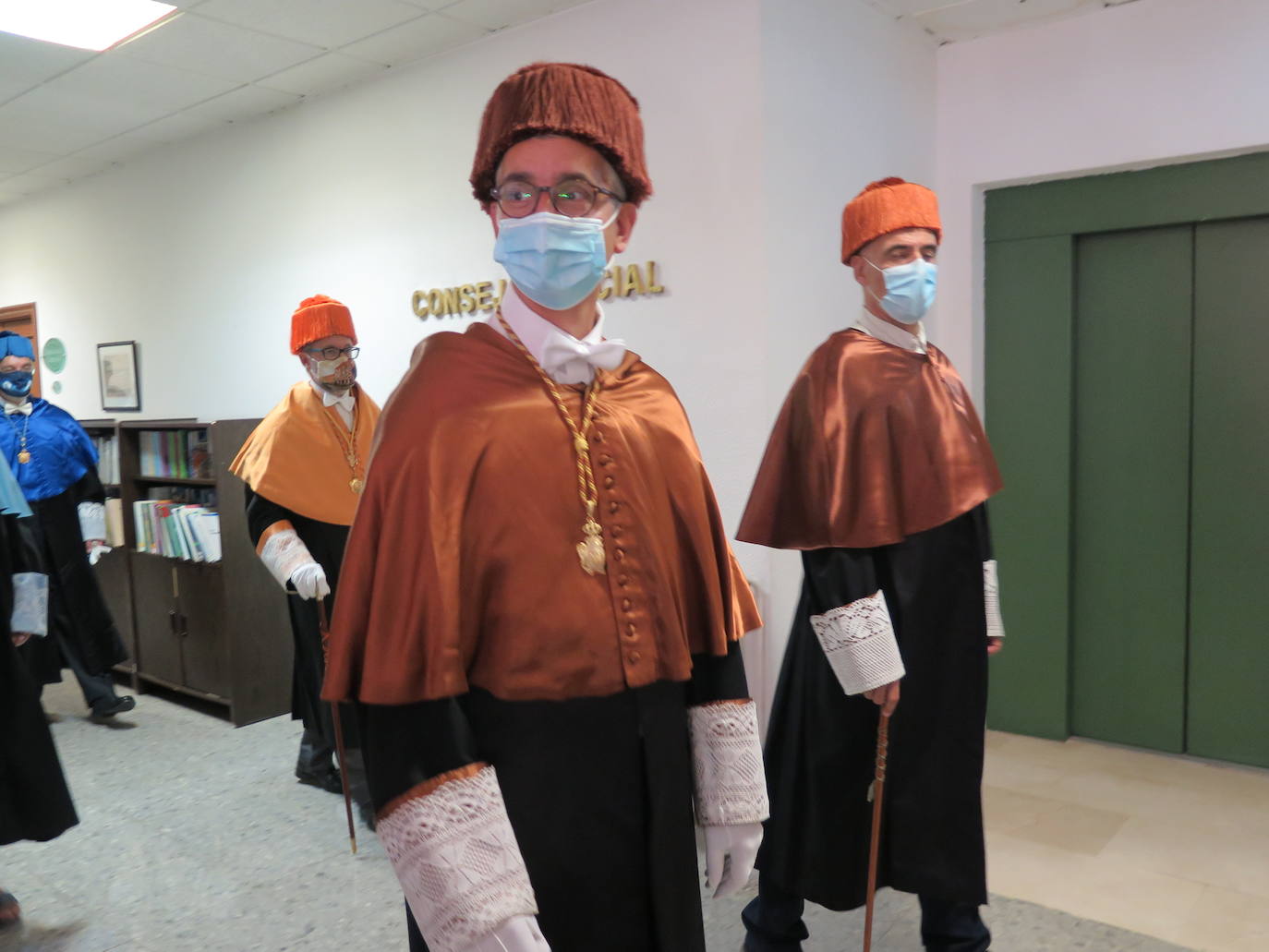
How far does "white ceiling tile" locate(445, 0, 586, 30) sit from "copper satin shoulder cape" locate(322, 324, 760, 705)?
8.61ft

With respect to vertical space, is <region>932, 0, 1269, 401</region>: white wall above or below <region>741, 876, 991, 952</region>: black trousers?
above

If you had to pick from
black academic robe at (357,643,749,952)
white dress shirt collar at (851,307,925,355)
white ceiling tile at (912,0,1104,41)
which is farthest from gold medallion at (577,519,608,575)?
white ceiling tile at (912,0,1104,41)

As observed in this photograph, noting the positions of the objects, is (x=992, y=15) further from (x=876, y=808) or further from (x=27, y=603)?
(x=27, y=603)

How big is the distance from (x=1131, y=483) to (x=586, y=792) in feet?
10.6

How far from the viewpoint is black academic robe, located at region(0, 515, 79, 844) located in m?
2.56

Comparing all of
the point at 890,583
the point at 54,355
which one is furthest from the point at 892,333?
the point at 54,355

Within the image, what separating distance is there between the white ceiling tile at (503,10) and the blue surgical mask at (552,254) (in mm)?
2535

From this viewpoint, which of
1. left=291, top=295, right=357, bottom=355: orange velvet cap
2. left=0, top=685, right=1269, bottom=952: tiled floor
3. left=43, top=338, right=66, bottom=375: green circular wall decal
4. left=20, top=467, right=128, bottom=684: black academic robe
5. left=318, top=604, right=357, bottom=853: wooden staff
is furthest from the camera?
left=43, top=338, right=66, bottom=375: green circular wall decal

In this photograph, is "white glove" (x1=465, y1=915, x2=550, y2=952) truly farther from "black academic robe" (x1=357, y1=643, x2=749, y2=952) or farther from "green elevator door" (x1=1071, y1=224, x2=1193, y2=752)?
"green elevator door" (x1=1071, y1=224, x2=1193, y2=752)

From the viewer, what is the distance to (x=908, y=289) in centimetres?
216

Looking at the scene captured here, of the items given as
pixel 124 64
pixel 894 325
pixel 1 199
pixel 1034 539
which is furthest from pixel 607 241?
pixel 1 199

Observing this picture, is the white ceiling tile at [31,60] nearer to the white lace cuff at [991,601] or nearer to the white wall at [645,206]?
the white wall at [645,206]

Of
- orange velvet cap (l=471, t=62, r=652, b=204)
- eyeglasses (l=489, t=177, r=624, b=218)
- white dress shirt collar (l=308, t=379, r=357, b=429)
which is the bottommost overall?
white dress shirt collar (l=308, t=379, r=357, b=429)

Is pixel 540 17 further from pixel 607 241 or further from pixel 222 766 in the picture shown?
pixel 222 766
